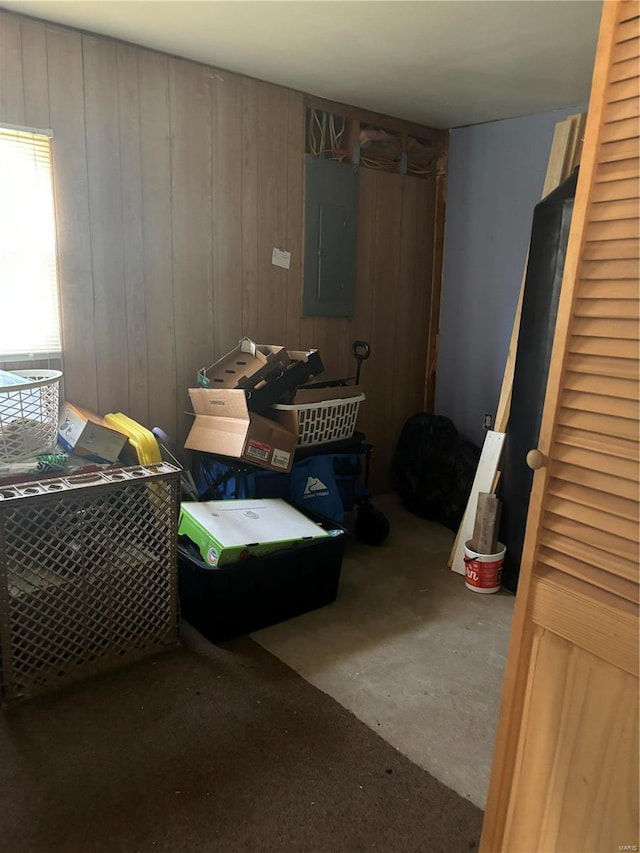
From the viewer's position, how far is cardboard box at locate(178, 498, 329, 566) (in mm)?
2408

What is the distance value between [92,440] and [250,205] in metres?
1.48

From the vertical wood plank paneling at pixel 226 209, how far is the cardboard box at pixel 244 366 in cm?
17

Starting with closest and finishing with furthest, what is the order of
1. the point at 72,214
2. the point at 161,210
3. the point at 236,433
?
the point at 72,214 < the point at 236,433 < the point at 161,210

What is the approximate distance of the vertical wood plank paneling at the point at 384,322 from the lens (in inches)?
153

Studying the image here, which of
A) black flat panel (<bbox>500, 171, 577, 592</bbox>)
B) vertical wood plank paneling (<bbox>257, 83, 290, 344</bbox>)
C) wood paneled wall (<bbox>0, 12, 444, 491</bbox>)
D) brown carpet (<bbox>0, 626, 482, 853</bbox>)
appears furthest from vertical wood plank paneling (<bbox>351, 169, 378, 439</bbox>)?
brown carpet (<bbox>0, 626, 482, 853</bbox>)

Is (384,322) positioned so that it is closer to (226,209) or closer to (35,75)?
(226,209)

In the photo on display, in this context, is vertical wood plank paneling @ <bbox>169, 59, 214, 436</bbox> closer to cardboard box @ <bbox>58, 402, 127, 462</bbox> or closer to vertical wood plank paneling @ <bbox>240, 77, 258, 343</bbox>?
vertical wood plank paneling @ <bbox>240, 77, 258, 343</bbox>

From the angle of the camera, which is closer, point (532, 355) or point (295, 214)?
point (532, 355)

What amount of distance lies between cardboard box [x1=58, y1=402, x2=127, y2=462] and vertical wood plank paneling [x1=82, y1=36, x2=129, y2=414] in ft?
1.14

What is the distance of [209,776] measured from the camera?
1.78 m

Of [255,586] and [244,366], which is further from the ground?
[244,366]

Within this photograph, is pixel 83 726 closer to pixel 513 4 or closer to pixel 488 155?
pixel 513 4

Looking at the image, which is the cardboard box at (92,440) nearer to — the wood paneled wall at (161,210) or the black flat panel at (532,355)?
the wood paneled wall at (161,210)

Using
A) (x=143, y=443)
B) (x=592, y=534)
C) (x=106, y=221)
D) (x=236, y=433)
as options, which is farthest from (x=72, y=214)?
(x=592, y=534)
